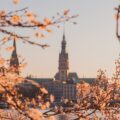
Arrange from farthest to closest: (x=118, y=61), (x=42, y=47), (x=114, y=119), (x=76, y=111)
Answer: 1. (x=118, y=61)
2. (x=114, y=119)
3. (x=76, y=111)
4. (x=42, y=47)

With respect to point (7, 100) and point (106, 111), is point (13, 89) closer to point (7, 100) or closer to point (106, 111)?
point (7, 100)

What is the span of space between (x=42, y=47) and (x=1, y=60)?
4.16 ft

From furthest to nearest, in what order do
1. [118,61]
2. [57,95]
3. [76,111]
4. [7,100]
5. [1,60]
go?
[57,95] < [118,61] < [76,111] < [1,60] < [7,100]

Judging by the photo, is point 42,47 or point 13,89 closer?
point 42,47

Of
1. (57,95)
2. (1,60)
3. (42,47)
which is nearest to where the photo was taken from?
(42,47)

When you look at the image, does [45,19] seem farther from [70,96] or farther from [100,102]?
[70,96]

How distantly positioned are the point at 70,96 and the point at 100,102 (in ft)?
586

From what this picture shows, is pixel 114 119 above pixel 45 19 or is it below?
below

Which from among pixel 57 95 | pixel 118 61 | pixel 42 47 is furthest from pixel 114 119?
pixel 57 95

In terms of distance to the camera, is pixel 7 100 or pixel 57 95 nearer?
pixel 7 100

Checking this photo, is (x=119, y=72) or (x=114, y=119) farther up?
(x=119, y=72)

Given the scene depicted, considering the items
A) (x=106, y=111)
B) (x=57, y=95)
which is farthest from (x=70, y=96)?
(x=106, y=111)

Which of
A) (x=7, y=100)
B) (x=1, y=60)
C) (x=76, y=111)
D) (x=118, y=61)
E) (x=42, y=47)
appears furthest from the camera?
(x=118, y=61)

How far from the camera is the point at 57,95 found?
18150 centimetres
